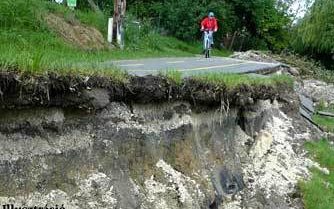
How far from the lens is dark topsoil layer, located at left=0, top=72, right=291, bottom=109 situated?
497cm

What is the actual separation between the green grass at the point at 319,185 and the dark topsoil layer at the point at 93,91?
2002 mm

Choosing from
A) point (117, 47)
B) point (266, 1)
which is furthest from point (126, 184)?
point (266, 1)

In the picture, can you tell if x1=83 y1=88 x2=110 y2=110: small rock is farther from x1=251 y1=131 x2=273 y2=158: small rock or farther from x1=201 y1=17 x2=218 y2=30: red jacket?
x1=201 y1=17 x2=218 y2=30: red jacket

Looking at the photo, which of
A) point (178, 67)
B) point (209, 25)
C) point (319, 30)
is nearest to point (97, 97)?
point (178, 67)

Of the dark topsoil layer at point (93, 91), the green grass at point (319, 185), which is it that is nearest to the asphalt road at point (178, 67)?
the dark topsoil layer at point (93, 91)

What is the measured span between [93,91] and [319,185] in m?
5.06

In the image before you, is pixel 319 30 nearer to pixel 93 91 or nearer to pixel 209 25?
pixel 209 25

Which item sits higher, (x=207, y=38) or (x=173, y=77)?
(x=173, y=77)

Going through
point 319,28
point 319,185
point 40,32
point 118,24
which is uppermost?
point 118,24

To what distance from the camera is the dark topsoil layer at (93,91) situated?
4973 millimetres

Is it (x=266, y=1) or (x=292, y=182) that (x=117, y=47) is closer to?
(x=292, y=182)

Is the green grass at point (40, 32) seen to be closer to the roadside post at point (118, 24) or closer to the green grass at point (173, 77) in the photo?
the roadside post at point (118, 24)

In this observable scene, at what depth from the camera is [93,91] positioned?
5801mm

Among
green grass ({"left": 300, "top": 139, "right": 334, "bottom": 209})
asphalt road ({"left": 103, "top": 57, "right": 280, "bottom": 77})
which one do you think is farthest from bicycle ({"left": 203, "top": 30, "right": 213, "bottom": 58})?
green grass ({"left": 300, "top": 139, "right": 334, "bottom": 209})
